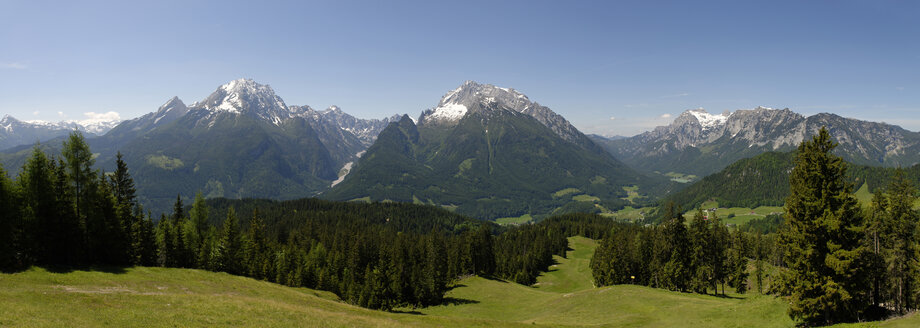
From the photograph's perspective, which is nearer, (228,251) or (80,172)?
(80,172)

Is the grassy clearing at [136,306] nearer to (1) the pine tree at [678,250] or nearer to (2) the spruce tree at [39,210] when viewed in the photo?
(2) the spruce tree at [39,210]

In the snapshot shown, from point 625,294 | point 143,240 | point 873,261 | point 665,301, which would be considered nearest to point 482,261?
point 625,294

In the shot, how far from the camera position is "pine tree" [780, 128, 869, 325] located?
31.7m

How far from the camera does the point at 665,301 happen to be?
5778 cm

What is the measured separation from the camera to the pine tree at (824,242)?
31688mm

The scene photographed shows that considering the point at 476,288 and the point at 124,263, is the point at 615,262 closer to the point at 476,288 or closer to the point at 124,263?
the point at 476,288

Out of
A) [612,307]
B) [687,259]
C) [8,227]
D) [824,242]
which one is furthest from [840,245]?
[8,227]

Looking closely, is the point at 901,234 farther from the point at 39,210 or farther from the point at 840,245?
the point at 39,210

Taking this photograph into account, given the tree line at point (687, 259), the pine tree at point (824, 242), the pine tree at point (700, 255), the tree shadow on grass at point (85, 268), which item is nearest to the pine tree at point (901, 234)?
the pine tree at point (824, 242)

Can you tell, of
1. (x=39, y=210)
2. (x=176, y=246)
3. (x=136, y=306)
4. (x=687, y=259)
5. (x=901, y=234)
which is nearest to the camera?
(x=136, y=306)

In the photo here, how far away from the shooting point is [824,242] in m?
32.8

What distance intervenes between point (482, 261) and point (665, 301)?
64.5 meters

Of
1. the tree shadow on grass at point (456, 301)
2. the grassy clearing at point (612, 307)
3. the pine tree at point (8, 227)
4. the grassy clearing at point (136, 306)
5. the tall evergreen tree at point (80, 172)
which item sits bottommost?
the tree shadow on grass at point (456, 301)

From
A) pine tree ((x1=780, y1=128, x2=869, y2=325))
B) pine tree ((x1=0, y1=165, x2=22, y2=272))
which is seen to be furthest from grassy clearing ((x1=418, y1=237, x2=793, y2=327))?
pine tree ((x1=0, y1=165, x2=22, y2=272))
